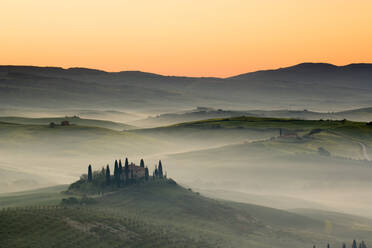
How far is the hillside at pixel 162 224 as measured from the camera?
12206 cm

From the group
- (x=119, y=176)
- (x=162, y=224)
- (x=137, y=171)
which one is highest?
(x=137, y=171)

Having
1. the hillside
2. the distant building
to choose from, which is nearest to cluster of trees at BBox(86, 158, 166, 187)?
the distant building

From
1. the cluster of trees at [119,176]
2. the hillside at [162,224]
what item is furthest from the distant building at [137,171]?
the hillside at [162,224]

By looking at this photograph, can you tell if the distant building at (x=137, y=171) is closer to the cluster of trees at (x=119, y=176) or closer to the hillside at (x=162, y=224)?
the cluster of trees at (x=119, y=176)

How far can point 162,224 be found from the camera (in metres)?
142

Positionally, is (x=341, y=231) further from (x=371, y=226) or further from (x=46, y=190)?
(x=46, y=190)

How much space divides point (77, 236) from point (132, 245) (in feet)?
33.6

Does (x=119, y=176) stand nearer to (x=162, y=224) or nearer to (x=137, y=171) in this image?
(x=137, y=171)

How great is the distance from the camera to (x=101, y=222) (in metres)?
130

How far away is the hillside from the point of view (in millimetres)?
122062

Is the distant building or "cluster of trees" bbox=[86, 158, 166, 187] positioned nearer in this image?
"cluster of trees" bbox=[86, 158, 166, 187]

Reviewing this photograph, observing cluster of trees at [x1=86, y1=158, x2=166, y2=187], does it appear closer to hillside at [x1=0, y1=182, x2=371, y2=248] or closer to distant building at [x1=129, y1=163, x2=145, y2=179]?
distant building at [x1=129, y1=163, x2=145, y2=179]

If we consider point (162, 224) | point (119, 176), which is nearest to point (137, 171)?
point (119, 176)

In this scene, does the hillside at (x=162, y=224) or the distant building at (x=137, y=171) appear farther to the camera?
the distant building at (x=137, y=171)
